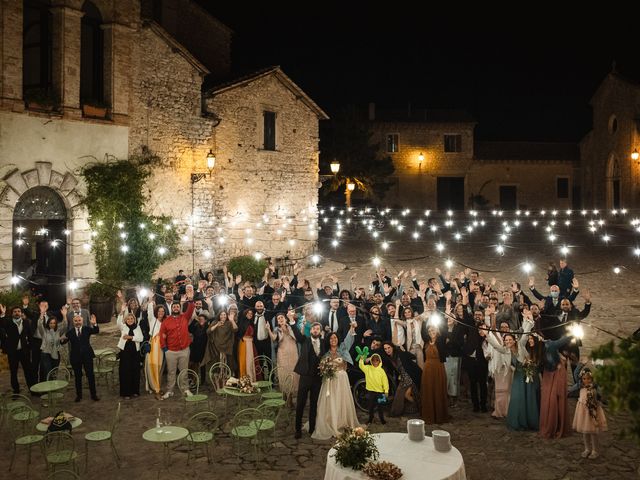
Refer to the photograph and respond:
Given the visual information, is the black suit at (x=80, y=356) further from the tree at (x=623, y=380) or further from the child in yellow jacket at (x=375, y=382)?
the tree at (x=623, y=380)

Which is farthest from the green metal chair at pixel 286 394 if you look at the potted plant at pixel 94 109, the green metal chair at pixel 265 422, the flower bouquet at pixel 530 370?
the potted plant at pixel 94 109

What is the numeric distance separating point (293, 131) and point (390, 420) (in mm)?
13915

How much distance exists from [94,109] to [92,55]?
1.61 meters

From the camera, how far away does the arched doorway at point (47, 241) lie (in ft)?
46.1

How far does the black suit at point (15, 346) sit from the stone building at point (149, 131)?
407cm

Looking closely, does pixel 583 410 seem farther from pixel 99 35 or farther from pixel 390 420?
pixel 99 35

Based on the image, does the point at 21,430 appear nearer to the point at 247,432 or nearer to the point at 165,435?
the point at 165,435

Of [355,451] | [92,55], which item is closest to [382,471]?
[355,451]

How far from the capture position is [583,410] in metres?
7.39

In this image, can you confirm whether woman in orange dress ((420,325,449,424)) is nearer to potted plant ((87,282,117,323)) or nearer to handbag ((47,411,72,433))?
handbag ((47,411,72,433))

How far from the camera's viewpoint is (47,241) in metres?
15.2

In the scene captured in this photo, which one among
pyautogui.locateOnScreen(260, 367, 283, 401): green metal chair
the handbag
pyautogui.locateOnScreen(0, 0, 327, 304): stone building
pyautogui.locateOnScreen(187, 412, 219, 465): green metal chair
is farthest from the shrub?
the handbag

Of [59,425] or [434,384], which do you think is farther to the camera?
[434,384]

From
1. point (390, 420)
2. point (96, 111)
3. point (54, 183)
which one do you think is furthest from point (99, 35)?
point (390, 420)
